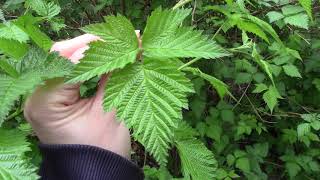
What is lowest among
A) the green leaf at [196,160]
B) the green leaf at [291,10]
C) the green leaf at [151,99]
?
the green leaf at [196,160]

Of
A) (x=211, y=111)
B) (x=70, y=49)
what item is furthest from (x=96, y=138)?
(x=211, y=111)

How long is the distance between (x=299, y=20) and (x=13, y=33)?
1.20 metres

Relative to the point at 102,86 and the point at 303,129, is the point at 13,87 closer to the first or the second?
the point at 102,86

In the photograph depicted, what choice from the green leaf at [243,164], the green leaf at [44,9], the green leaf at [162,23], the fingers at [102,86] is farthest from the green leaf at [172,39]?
the green leaf at [243,164]

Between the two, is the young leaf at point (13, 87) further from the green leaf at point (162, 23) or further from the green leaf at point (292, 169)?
the green leaf at point (292, 169)

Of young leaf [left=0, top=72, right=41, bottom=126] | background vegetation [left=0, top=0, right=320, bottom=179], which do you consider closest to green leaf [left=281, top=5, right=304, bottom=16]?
background vegetation [left=0, top=0, right=320, bottom=179]

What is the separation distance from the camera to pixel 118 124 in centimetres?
86

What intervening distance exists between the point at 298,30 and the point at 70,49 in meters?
1.90

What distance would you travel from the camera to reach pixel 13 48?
71cm

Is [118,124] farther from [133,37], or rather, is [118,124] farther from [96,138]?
[133,37]

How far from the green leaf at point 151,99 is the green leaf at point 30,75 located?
82 mm

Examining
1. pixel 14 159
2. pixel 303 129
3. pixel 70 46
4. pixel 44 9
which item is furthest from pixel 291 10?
pixel 14 159

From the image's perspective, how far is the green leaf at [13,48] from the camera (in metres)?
0.69

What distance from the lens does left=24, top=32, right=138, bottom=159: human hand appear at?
78 centimetres
